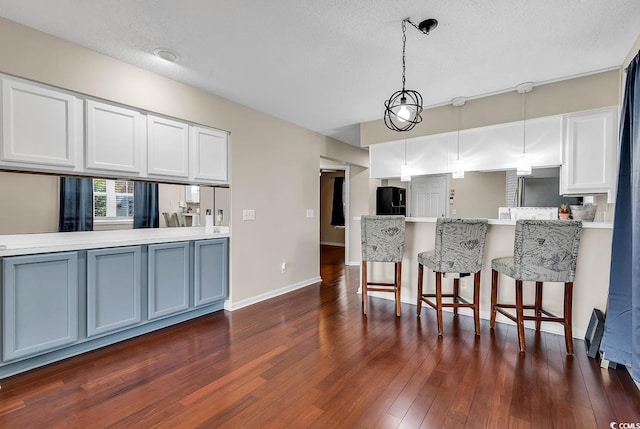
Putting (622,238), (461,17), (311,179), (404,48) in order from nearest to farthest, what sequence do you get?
(461,17)
(622,238)
(404,48)
(311,179)

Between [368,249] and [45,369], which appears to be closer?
[45,369]

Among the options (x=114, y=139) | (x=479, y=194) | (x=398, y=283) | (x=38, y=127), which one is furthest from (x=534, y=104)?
(x=38, y=127)

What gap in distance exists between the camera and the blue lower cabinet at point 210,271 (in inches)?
126

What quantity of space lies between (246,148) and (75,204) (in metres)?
1.82

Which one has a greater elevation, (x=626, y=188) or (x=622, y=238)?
(x=626, y=188)

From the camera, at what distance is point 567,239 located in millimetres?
2418

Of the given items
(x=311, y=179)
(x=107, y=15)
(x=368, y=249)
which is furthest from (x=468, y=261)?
(x=107, y=15)

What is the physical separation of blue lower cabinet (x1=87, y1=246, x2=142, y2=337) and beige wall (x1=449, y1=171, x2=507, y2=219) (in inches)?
141

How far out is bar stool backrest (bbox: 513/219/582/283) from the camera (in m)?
2.41

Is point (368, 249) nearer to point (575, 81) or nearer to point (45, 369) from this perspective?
point (575, 81)

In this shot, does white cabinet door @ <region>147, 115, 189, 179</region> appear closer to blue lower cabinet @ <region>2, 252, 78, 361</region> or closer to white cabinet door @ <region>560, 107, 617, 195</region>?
blue lower cabinet @ <region>2, 252, 78, 361</region>

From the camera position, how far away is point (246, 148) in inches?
147

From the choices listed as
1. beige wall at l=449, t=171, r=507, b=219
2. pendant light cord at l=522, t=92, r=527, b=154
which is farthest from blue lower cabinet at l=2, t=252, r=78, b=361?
pendant light cord at l=522, t=92, r=527, b=154

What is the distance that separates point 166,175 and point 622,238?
393 cm
